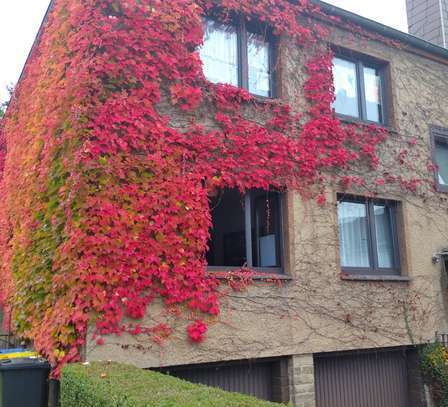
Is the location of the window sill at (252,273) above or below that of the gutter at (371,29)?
below

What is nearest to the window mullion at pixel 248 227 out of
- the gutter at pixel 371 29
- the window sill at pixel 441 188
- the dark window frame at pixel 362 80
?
the dark window frame at pixel 362 80

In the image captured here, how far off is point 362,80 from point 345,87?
20.1 inches

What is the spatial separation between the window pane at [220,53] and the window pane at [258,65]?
1.10ft

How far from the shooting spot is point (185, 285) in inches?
289

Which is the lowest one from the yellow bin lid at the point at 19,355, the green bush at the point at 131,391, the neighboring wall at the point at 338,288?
the green bush at the point at 131,391

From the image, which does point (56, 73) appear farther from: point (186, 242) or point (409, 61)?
point (409, 61)

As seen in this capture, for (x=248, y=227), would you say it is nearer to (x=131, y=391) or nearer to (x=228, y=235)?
(x=228, y=235)

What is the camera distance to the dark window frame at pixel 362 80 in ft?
34.5

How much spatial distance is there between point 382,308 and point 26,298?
236 inches

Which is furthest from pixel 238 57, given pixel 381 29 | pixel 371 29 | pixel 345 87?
pixel 381 29

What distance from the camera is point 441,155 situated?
11766mm

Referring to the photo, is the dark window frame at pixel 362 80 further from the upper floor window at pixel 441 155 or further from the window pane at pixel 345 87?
the upper floor window at pixel 441 155

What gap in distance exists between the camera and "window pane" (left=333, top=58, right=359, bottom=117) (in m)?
10.3

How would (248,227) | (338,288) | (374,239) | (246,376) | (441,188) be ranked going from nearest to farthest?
(246,376) < (248,227) < (338,288) < (374,239) < (441,188)
